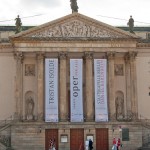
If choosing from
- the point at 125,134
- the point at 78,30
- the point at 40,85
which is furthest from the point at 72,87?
the point at 125,134

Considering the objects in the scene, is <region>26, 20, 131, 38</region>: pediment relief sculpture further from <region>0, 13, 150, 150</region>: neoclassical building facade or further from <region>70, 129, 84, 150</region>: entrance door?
<region>70, 129, 84, 150</region>: entrance door

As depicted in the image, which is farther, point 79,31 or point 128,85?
point 128,85

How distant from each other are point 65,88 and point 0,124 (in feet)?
26.0

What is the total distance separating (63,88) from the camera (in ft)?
153

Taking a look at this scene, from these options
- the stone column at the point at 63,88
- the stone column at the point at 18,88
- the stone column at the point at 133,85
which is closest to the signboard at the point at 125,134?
the stone column at the point at 133,85

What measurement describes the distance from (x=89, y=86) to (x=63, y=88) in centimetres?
270

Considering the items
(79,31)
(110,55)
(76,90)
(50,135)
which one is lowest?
(50,135)

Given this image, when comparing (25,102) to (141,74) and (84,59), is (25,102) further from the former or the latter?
(141,74)

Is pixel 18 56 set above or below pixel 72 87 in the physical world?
above

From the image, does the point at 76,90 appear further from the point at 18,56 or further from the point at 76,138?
the point at 18,56

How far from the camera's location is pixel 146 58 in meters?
49.8

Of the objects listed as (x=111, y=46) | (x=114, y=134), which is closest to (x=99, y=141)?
(x=114, y=134)

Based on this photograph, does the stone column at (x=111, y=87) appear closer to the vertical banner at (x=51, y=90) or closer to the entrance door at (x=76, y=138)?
the entrance door at (x=76, y=138)

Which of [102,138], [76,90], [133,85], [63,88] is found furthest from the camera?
[133,85]
